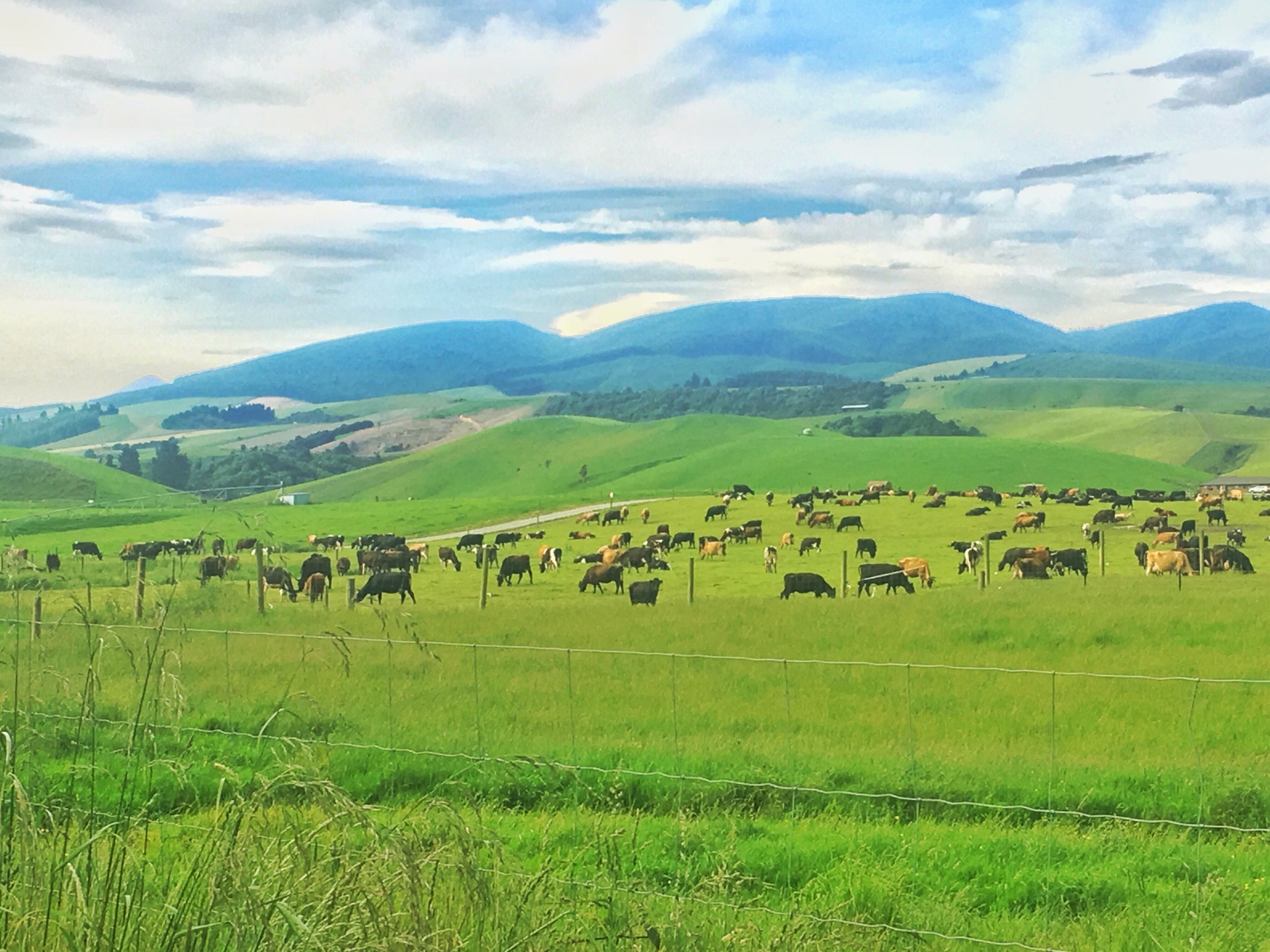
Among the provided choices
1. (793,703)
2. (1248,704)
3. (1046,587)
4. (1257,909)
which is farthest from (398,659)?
(1046,587)

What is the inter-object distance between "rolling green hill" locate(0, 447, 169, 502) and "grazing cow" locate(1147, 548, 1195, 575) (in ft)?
A: 397

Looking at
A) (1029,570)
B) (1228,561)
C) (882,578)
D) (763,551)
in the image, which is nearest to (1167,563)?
(1228,561)

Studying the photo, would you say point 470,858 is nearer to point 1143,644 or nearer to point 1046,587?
point 1143,644

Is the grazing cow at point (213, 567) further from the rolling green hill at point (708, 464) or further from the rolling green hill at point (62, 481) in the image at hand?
the rolling green hill at point (62, 481)

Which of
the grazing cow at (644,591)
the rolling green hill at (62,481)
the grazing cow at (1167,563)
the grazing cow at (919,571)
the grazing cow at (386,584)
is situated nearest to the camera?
the grazing cow at (644,591)

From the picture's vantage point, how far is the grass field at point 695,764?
514 cm

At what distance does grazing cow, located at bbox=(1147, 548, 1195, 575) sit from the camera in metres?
41.2

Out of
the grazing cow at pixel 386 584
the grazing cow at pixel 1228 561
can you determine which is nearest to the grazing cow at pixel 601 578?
the grazing cow at pixel 386 584

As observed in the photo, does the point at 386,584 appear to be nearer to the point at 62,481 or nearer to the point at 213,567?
the point at 213,567

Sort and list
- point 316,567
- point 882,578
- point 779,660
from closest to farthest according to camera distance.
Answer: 1. point 779,660
2. point 882,578
3. point 316,567

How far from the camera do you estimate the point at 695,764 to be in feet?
42.3

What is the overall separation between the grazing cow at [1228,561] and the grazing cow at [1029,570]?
568 cm

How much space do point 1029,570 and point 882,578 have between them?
6.21 meters

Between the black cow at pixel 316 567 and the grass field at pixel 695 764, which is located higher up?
the grass field at pixel 695 764
